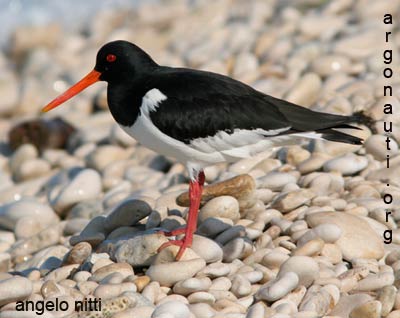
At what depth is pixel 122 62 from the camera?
594 centimetres

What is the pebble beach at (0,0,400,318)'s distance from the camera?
5.02 m

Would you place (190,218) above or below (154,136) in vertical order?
below

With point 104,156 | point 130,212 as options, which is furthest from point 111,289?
point 104,156

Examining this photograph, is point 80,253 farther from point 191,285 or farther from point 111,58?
point 111,58

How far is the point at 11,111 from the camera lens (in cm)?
1164

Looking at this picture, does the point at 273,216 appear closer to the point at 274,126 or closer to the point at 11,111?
the point at 274,126

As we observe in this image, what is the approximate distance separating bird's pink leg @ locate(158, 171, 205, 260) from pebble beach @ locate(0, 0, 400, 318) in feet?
0.21

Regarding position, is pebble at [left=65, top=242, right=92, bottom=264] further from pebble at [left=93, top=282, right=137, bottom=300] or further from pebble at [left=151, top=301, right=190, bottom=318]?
pebble at [left=151, top=301, right=190, bottom=318]

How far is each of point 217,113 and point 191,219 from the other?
73 centimetres

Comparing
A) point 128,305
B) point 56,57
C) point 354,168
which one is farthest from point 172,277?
point 56,57

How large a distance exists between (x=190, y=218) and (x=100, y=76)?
52.0 inches

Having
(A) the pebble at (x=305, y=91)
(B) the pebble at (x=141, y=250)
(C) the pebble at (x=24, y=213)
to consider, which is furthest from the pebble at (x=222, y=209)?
(A) the pebble at (x=305, y=91)

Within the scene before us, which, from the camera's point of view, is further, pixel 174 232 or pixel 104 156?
pixel 104 156

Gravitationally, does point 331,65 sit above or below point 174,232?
above
